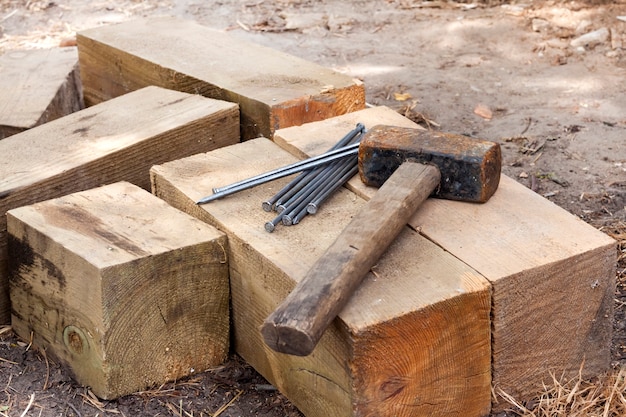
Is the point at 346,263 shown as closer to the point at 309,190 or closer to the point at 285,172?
the point at 309,190

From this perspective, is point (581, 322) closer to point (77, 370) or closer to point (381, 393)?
point (381, 393)

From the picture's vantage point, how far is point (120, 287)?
289cm

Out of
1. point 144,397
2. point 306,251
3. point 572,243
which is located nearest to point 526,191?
point 572,243

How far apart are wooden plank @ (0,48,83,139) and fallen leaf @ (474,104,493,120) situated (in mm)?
2266

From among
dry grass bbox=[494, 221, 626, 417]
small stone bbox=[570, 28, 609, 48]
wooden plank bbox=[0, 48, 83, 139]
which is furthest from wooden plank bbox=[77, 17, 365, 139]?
small stone bbox=[570, 28, 609, 48]

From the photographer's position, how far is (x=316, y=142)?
3.65m

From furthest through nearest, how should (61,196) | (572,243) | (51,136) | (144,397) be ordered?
(51,136)
(61,196)
(144,397)
(572,243)

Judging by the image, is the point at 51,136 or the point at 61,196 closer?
the point at 61,196

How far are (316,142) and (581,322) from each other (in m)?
1.25

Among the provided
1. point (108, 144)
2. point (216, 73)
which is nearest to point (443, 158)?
point (108, 144)

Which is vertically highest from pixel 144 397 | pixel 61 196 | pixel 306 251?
pixel 306 251

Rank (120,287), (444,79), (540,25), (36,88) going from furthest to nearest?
1. (540,25)
2. (444,79)
3. (36,88)
4. (120,287)

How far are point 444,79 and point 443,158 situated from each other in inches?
119

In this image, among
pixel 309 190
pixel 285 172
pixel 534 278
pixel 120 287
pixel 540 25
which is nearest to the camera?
pixel 534 278
